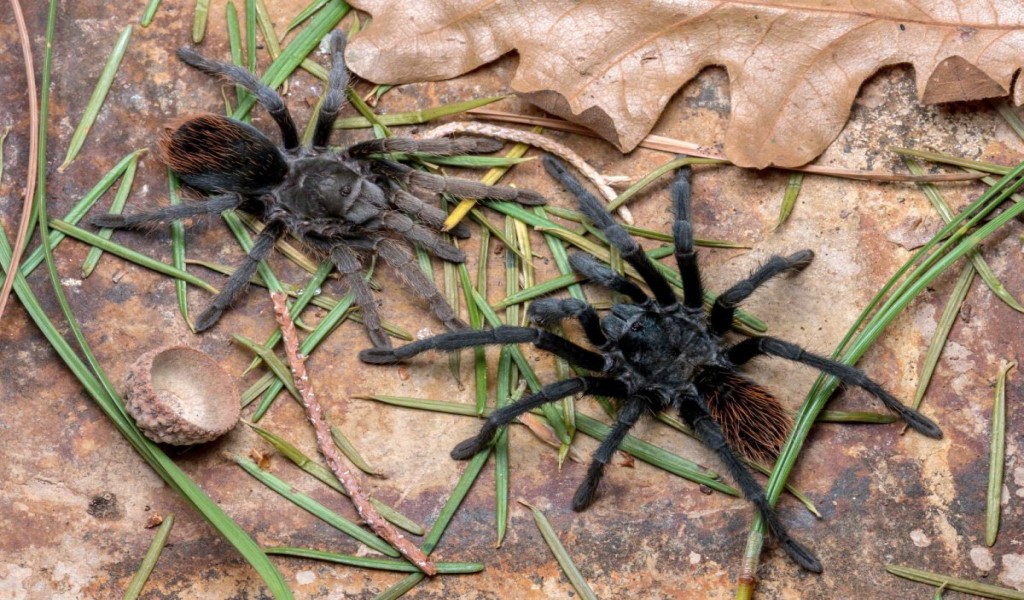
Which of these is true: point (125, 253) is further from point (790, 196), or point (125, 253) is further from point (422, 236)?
point (790, 196)

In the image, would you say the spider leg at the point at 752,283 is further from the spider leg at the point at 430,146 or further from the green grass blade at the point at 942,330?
the spider leg at the point at 430,146

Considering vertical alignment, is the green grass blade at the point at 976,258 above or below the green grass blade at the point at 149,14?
above

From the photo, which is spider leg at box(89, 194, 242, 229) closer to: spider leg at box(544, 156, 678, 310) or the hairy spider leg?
spider leg at box(544, 156, 678, 310)

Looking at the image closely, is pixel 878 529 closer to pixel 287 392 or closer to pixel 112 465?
pixel 287 392

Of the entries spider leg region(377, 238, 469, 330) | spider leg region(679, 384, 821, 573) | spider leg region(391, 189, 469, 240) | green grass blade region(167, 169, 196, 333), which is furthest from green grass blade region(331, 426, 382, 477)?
spider leg region(679, 384, 821, 573)

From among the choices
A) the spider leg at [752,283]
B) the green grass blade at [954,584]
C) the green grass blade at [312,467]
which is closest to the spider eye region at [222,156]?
the green grass blade at [312,467]

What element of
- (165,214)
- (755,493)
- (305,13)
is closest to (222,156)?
(165,214)

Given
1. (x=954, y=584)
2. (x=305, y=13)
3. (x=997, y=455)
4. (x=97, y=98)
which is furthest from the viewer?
(x=305, y=13)
